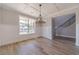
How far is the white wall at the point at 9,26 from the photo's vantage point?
4.88 feet

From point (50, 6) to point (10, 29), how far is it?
78 cm

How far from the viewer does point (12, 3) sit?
1.53m

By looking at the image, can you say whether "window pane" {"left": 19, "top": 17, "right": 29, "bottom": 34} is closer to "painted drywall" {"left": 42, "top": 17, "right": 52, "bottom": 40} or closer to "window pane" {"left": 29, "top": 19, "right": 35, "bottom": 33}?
"window pane" {"left": 29, "top": 19, "right": 35, "bottom": 33}

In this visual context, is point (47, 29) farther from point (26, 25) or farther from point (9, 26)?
point (9, 26)

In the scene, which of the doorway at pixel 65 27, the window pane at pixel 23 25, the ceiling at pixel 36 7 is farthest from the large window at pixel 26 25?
the doorway at pixel 65 27

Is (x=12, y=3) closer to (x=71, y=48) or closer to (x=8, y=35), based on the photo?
(x=8, y=35)

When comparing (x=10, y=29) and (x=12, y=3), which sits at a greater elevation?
(x=12, y=3)

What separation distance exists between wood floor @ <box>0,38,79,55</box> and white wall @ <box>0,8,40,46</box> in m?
0.10

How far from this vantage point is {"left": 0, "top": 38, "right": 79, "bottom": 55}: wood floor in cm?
152

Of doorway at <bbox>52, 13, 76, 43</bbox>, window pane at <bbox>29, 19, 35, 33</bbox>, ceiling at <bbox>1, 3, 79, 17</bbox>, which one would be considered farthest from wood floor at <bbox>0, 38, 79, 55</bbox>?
ceiling at <bbox>1, 3, 79, 17</bbox>

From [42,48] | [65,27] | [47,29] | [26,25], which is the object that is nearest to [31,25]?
[26,25]

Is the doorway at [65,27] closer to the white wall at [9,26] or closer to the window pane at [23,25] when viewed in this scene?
the window pane at [23,25]

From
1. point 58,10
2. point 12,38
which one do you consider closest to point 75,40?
point 58,10

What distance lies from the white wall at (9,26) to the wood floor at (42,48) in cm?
10
